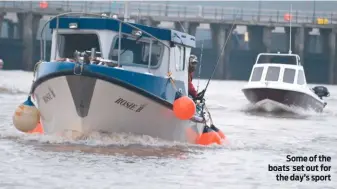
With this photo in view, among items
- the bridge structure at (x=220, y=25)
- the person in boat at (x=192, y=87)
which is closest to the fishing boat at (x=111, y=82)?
the person in boat at (x=192, y=87)

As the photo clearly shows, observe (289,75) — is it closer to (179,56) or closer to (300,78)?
(300,78)

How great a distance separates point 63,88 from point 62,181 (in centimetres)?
391

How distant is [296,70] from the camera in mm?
33656

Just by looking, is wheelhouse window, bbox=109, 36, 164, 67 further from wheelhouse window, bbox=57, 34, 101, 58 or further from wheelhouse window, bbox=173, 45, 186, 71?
wheelhouse window, bbox=173, 45, 186, 71

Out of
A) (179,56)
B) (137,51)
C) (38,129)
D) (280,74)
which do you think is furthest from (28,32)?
(137,51)

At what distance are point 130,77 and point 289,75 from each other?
58.8 ft

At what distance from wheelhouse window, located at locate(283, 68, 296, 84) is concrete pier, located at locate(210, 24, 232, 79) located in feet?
132

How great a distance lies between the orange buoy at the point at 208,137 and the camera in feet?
61.8

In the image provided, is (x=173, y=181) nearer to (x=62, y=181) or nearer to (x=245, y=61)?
(x=62, y=181)

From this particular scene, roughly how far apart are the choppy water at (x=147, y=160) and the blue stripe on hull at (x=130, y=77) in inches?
40.1

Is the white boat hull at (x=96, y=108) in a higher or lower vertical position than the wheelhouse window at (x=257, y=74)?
higher

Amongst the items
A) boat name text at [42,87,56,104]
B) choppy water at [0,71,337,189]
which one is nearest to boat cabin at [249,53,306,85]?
choppy water at [0,71,337,189]

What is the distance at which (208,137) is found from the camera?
18922mm

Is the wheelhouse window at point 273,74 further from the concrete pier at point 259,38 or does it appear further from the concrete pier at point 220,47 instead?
the concrete pier at point 259,38
